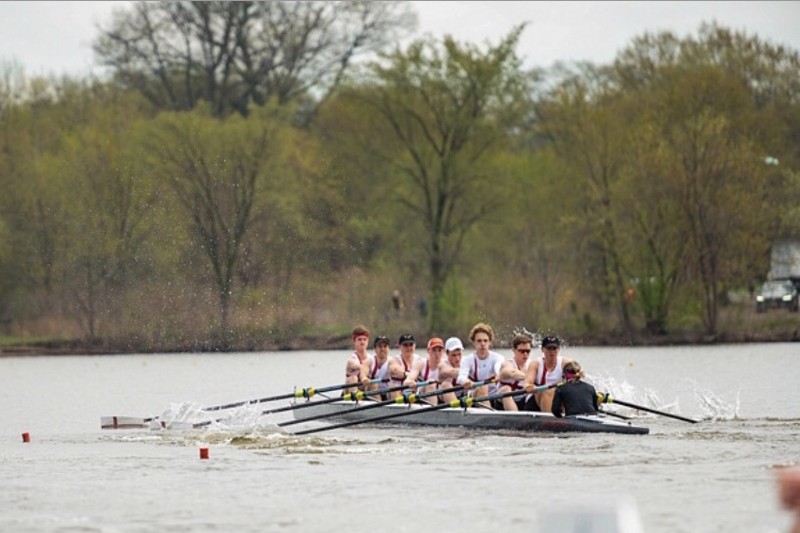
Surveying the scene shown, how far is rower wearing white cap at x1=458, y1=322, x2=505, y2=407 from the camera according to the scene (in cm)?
1912

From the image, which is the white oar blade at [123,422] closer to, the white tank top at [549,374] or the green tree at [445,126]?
the white tank top at [549,374]

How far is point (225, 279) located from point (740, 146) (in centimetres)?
1290

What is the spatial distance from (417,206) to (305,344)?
514cm

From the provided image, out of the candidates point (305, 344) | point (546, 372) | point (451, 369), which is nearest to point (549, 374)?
point (546, 372)

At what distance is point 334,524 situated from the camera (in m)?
12.6

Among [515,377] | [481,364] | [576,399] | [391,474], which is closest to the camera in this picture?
[391,474]

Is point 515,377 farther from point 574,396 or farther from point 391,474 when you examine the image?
point 391,474

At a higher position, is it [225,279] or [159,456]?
[225,279]

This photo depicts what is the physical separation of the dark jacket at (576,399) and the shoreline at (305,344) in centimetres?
2258

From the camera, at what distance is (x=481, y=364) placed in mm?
19328

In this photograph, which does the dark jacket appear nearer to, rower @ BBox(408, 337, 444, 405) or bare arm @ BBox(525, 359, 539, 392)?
bare arm @ BBox(525, 359, 539, 392)

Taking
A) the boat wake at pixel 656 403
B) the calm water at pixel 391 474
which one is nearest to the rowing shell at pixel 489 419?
the calm water at pixel 391 474

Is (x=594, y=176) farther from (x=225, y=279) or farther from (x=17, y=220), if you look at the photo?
(x=17, y=220)

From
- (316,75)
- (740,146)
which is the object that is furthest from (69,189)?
(740,146)
